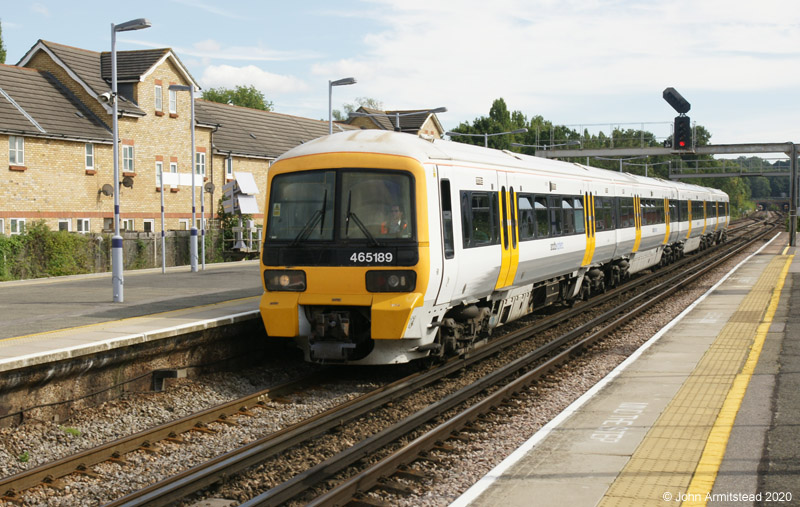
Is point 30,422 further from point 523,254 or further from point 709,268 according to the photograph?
point 709,268

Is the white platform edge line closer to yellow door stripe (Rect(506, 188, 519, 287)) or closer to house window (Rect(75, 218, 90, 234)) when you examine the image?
yellow door stripe (Rect(506, 188, 519, 287))

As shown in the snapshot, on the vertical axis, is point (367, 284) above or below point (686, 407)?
above

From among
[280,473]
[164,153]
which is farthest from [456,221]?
[164,153]

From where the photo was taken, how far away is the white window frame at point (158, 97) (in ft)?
115

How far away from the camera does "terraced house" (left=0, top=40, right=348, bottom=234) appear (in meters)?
29.0

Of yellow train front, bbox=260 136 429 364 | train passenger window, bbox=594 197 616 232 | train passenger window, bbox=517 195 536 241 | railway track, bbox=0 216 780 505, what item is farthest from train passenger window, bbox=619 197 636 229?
yellow train front, bbox=260 136 429 364

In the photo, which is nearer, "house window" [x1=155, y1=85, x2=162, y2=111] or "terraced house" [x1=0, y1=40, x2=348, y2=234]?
"terraced house" [x1=0, y1=40, x2=348, y2=234]

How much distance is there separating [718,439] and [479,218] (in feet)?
17.3

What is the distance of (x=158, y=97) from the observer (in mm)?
35094

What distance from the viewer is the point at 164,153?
116 feet

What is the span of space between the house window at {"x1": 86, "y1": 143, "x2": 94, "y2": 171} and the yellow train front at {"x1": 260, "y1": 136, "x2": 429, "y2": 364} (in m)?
23.2

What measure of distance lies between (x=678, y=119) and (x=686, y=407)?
2473cm

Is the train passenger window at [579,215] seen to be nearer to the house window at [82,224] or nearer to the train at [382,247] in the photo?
the train at [382,247]

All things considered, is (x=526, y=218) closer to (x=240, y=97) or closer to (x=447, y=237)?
(x=447, y=237)
